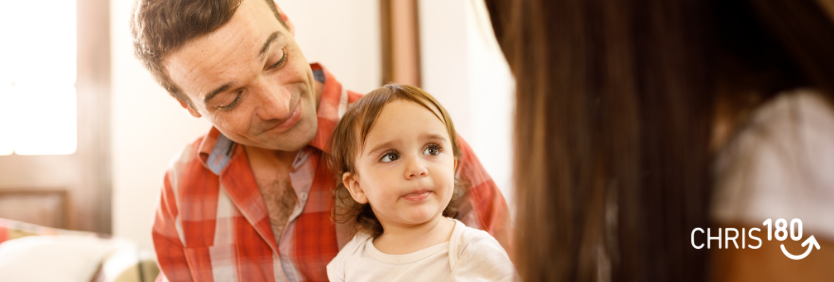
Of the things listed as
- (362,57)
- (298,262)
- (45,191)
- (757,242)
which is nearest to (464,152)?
(298,262)

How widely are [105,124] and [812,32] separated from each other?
1948 mm

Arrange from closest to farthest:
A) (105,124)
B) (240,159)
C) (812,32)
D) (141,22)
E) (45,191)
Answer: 1. (812,32)
2. (141,22)
3. (240,159)
4. (105,124)
5. (45,191)

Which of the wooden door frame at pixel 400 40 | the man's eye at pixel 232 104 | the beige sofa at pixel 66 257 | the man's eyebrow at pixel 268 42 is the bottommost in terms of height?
the beige sofa at pixel 66 257

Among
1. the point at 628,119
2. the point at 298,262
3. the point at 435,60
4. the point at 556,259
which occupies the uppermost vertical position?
the point at 435,60

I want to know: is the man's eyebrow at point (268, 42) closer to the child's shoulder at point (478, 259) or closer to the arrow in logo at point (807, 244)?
the child's shoulder at point (478, 259)

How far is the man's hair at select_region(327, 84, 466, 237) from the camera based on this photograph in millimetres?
893

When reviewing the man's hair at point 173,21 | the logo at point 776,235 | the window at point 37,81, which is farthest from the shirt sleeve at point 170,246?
the logo at point 776,235

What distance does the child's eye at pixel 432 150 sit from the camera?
870 mm

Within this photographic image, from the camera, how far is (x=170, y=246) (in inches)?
46.4

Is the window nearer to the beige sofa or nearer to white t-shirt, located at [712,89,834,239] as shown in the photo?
the beige sofa

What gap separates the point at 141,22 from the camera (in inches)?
39.6

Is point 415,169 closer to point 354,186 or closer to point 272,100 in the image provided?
point 354,186

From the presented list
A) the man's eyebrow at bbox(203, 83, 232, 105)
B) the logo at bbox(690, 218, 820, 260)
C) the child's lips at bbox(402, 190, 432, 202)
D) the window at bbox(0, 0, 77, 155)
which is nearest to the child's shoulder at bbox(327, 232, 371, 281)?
the child's lips at bbox(402, 190, 432, 202)

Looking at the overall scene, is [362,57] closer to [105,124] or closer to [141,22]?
[141,22]
